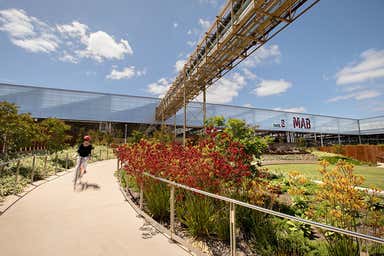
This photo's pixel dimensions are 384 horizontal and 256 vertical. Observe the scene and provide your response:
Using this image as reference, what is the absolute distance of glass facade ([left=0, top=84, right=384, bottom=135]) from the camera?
2698cm

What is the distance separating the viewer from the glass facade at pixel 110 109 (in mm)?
26984

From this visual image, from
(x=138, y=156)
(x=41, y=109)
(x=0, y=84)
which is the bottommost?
(x=138, y=156)

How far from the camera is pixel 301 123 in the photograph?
145ft

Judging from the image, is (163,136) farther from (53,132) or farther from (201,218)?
(201,218)

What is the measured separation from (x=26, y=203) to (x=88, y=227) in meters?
2.54

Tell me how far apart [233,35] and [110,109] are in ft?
85.7

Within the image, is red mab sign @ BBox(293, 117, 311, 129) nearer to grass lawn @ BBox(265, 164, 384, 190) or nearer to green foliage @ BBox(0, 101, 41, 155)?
grass lawn @ BBox(265, 164, 384, 190)

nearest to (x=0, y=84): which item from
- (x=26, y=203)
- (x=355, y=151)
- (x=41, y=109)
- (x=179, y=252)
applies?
(x=41, y=109)

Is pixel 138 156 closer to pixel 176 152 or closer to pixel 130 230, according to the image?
pixel 176 152

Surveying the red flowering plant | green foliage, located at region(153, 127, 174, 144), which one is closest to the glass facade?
green foliage, located at region(153, 127, 174, 144)

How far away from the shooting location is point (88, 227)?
11.7 feet

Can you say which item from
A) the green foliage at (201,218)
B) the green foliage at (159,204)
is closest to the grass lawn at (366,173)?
the green foliage at (201,218)

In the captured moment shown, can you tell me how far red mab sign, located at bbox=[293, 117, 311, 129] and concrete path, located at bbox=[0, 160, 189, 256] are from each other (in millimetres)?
45849

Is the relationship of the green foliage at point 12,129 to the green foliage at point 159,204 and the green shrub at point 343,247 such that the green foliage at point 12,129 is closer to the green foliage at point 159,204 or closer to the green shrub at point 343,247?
the green foliage at point 159,204
